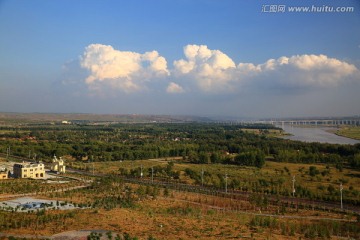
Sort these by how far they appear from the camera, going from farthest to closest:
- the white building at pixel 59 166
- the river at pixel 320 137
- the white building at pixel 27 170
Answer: the river at pixel 320 137 → the white building at pixel 59 166 → the white building at pixel 27 170

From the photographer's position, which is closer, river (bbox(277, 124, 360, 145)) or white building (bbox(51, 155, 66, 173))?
white building (bbox(51, 155, 66, 173))

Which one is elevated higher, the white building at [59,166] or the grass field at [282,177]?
the white building at [59,166]

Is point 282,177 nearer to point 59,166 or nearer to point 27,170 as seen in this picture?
point 59,166

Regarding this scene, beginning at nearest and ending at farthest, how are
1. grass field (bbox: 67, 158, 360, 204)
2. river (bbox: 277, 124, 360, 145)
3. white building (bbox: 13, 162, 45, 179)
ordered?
grass field (bbox: 67, 158, 360, 204) < white building (bbox: 13, 162, 45, 179) < river (bbox: 277, 124, 360, 145)

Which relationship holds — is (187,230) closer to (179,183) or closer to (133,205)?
(133,205)

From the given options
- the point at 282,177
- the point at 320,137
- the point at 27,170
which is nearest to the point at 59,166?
the point at 27,170

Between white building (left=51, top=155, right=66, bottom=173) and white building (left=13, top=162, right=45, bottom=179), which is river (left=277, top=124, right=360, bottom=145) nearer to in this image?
white building (left=51, top=155, right=66, bottom=173)

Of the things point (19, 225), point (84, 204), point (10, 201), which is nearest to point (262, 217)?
point (84, 204)

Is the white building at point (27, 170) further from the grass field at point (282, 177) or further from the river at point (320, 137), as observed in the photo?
the river at point (320, 137)

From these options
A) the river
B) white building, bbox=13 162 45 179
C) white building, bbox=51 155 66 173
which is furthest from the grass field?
the river

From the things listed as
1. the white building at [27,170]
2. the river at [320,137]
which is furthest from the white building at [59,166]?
the river at [320,137]

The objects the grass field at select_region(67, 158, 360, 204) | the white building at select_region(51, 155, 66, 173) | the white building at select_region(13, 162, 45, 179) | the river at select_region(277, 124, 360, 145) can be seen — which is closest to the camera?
the grass field at select_region(67, 158, 360, 204)

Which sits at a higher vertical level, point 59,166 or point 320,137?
point 320,137
